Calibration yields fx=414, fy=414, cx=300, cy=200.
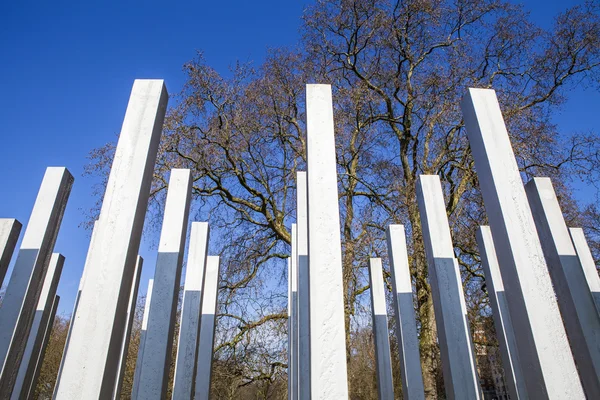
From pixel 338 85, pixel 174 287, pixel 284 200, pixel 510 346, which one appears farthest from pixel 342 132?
pixel 174 287

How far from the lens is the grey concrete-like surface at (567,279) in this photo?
4.37m

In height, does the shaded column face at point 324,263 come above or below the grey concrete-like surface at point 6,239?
below

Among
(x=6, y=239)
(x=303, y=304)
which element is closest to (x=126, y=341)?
(x=6, y=239)

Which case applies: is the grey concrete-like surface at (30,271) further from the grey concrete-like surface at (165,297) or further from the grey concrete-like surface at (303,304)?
the grey concrete-like surface at (303,304)

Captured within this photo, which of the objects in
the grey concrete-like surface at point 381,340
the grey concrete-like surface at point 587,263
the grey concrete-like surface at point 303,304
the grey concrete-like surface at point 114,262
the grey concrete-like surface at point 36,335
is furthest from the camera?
the grey concrete-like surface at point 381,340

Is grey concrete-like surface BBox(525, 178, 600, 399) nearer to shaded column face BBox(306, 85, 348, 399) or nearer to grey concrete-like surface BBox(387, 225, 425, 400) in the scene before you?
grey concrete-like surface BBox(387, 225, 425, 400)

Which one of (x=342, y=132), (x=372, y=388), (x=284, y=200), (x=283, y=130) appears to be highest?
(x=283, y=130)

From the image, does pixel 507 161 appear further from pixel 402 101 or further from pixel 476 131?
pixel 402 101

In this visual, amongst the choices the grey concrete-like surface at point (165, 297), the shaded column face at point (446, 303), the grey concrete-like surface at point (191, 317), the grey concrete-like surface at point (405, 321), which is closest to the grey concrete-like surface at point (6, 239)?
the grey concrete-like surface at point (165, 297)

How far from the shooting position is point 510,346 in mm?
5918

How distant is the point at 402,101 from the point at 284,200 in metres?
4.66

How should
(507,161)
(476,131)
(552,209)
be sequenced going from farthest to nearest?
(552,209)
(476,131)
(507,161)

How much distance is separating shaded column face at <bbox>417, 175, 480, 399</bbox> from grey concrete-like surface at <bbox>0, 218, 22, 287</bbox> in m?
5.02

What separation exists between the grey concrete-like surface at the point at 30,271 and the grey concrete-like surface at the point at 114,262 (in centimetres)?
271
